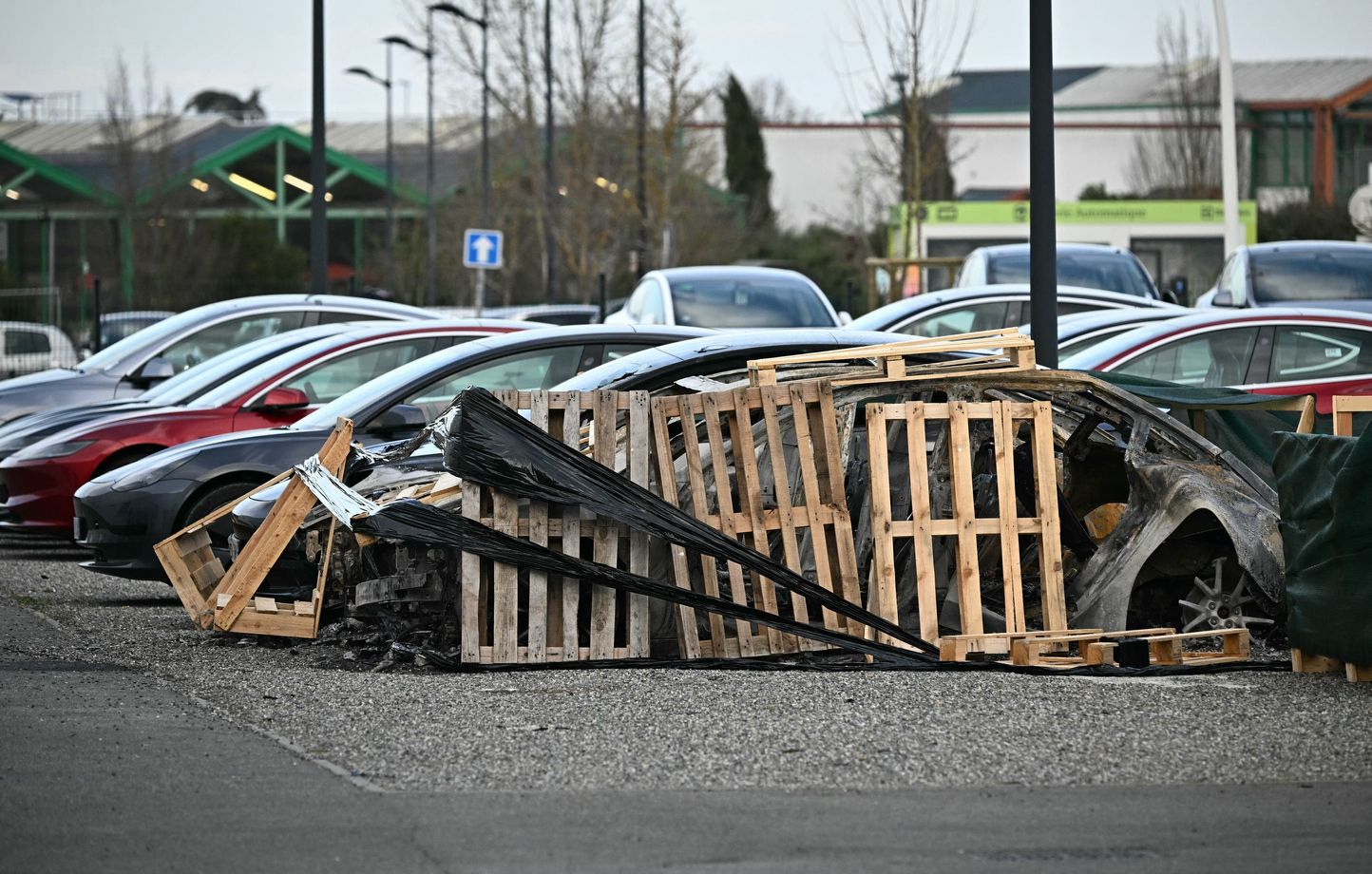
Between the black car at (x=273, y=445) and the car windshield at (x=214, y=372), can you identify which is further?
the car windshield at (x=214, y=372)

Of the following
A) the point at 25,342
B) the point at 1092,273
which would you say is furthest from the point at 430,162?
the point at 1092,273

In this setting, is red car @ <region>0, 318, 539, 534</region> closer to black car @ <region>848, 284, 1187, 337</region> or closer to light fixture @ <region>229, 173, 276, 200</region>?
black car @ <region>848, 284, 1187, 337</region>

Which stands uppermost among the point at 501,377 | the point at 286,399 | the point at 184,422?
the point at 501,377

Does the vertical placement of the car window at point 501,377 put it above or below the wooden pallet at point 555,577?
above

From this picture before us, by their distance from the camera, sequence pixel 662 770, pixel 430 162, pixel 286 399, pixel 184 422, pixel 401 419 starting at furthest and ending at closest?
1. pixel 430 162
2. pixel 184 422
3. pixel 286 399
4. pixel 401 419
5. pixel 662 770

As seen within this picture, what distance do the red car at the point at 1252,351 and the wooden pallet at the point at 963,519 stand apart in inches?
155

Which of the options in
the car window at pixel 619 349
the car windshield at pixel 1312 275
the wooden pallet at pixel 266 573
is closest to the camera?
the wooden pallet at pixel 266 573

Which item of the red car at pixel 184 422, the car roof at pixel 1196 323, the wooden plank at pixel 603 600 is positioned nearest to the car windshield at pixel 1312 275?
the car roof at pixel 1196 323

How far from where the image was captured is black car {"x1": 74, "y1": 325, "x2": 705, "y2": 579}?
9.72 m

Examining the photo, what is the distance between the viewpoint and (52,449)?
11.8 m

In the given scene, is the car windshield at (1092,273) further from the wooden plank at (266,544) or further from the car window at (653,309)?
the wooden plank at (266,544)

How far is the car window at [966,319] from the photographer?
615 inches

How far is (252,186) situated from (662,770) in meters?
56.7

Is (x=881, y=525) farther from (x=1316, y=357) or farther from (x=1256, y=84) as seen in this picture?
(x=1256, y=84)
